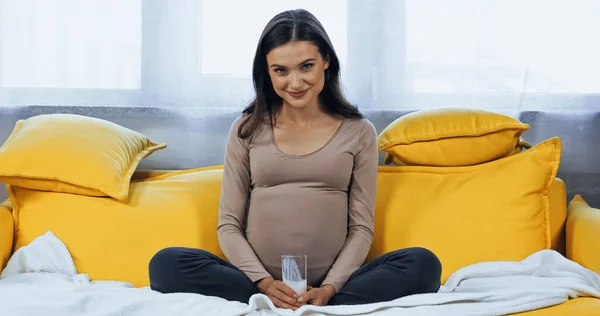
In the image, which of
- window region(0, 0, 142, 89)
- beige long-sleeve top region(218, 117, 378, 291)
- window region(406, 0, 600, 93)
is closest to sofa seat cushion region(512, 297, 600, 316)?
beige long-sleeve top region(218, 117, 378, 291)

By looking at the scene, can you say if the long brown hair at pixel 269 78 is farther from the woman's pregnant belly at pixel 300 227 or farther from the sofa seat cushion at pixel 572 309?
the sofa seat cushion at pixel 572 309

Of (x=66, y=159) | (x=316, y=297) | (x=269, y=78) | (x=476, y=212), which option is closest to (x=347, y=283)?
(x=316, y=297)

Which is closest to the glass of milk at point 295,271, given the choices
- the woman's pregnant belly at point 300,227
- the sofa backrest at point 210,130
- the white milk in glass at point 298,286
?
the white milk in glass at point 298,286

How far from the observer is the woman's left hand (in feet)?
5.02

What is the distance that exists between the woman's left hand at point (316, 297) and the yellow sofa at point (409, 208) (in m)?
0.37

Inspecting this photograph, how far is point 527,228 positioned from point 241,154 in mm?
748

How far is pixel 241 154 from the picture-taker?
73.5 inches

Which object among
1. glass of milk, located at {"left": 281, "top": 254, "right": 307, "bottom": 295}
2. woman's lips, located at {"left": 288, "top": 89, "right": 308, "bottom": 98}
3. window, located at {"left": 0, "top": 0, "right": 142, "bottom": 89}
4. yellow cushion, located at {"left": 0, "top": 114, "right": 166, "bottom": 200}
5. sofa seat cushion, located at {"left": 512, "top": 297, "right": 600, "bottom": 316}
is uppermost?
window, located at {"left": 0, "top": 0, "right": 142, "bottom": 89}

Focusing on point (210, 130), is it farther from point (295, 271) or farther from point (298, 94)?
point (295, 271)

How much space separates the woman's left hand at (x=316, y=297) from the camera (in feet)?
5.02

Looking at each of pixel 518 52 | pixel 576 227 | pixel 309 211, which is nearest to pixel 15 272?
pixel 309 211

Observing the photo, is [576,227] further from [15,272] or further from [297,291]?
[15,272]

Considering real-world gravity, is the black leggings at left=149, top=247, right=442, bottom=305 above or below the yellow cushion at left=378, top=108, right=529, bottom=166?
below

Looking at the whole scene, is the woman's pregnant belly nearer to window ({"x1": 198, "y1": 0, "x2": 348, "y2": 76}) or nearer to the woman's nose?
→ the woman's nose
